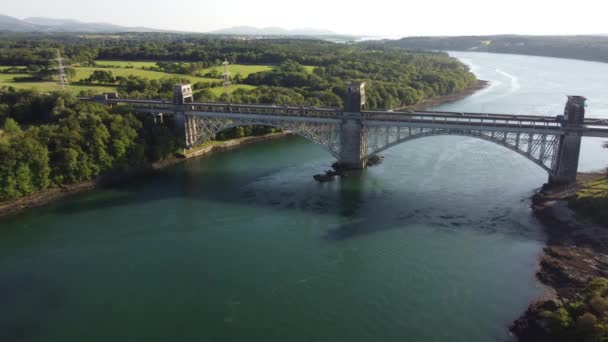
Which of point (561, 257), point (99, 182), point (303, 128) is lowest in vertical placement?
point (561, 257)

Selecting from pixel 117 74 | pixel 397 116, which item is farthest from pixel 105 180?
pixel 117 74

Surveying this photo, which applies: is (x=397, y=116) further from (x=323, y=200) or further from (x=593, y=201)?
(x=593, y=201)

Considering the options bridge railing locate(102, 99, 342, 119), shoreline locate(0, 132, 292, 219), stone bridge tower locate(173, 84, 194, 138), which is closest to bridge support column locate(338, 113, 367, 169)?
bridge railing locate(102, 99, 342, 119)

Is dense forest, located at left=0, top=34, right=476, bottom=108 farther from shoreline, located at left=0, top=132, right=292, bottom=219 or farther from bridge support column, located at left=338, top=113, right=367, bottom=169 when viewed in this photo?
bridge support column, located at left=338, top=113, right=367, bottom=169

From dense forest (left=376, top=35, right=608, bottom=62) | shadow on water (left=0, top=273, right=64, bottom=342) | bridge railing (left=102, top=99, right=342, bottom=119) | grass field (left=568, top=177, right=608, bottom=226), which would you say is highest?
dense forest (left=376, top=35, right=608, bottom=62)

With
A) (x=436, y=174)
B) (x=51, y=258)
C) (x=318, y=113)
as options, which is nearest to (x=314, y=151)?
(x=318, y=113)

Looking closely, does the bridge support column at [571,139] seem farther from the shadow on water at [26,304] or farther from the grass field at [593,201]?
the shadow on water at [26,304]

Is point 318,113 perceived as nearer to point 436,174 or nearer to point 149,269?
point 436,174
